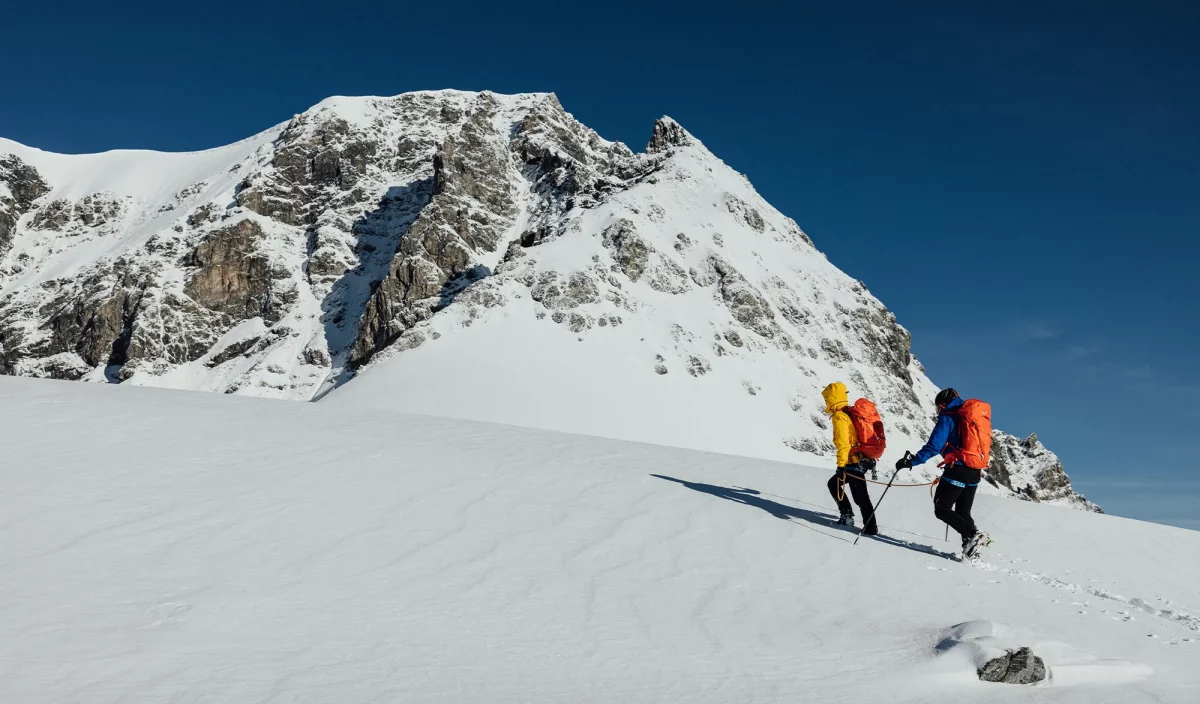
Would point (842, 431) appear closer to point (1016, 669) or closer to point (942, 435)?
point (942, 435)

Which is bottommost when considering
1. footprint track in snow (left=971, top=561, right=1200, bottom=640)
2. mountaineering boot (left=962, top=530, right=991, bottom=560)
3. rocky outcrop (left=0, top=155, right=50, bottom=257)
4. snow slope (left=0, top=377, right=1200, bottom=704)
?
snow slope (left=0, top=377, right=1200, bottom=704)

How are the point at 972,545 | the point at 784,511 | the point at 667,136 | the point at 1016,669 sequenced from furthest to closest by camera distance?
1. the point at 667,136
2. the point at 784,511
3. the point at 972,545
4. the point at 1016,669

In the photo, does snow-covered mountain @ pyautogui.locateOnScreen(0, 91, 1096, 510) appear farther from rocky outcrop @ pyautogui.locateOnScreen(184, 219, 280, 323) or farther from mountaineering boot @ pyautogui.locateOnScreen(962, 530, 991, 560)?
mountaineering boot @ pyautogui.locateOnScreen(962, 530, 991, 560)

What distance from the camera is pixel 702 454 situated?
16.2 m

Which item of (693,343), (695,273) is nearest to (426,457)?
(693,343)

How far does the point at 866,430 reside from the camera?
10.2m

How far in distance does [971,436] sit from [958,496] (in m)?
0.76

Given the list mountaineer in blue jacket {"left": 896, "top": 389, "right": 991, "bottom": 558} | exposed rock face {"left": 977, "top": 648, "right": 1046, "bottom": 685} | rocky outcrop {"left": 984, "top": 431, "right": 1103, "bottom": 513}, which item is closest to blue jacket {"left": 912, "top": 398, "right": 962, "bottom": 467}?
mountaineer in blue jacket {"left": 896, "top": 389, "right": 991, "bottom": 558}

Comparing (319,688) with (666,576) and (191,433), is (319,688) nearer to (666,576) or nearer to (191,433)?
(666,576)

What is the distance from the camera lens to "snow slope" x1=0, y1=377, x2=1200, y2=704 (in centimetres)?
488

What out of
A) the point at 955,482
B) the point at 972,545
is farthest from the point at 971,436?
the point at 972,545

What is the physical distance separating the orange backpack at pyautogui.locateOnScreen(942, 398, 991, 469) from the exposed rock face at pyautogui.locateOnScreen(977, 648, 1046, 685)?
418 centimetres

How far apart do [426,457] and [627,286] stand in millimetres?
58371

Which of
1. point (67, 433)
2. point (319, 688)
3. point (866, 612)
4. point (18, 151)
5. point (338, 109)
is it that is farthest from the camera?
point (18, 151)
